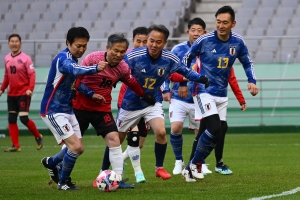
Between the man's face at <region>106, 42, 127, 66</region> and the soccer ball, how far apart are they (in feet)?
4.54

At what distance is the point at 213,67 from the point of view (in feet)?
32.2

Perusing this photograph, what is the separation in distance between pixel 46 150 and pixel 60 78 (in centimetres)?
770

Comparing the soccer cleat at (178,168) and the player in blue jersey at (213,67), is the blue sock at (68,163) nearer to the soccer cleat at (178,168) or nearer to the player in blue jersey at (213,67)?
the player in blue jersey at (213,67)

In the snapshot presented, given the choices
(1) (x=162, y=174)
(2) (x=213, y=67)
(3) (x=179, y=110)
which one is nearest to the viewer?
(2) (x=213, y=67)

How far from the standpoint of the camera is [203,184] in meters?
9.32

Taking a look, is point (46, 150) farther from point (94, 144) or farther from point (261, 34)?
point (261, 34)

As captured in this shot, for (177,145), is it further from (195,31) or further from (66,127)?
(66,127)

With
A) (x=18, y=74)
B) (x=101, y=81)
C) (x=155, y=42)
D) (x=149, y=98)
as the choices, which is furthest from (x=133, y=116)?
(x=18, y=74)

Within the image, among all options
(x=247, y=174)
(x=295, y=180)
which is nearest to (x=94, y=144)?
(x=247, y=174)

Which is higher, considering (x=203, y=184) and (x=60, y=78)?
(x=60, y=78)

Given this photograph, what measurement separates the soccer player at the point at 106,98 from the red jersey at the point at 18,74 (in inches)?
291

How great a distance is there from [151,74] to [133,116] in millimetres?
646

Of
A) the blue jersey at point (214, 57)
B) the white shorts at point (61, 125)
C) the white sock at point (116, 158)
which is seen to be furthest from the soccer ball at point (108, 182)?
the blue jersey at point (214, 57)

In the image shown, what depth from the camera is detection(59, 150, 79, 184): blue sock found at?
28.9 ft
